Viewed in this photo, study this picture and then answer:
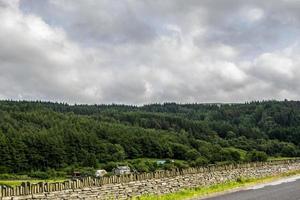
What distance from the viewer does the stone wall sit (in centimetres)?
1848

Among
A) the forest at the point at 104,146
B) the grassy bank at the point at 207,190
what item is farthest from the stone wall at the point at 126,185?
the forest at the point at 104,146

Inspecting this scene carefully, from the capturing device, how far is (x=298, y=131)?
18675 cm

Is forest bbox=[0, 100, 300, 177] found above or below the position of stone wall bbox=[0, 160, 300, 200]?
above

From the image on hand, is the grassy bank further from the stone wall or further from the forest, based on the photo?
the forest

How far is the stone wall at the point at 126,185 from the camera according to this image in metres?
18.5

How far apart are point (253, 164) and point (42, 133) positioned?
11691cm

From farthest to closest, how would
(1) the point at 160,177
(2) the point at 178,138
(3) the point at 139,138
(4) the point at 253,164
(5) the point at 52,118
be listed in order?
(5) the point at 52,118 → (2) the point at 178,138 → (3) the point at 139,138 → (4) the point at 253,164 → (1) the point at 160,177

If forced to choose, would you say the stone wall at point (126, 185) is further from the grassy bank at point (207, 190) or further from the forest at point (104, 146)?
the forest at point (104, 146)

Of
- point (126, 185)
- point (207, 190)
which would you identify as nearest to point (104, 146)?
point (207, 190)

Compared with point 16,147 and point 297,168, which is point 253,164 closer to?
point 297,168

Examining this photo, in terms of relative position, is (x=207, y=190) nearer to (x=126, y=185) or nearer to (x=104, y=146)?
(x=126, y=185)

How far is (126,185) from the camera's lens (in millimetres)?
22875

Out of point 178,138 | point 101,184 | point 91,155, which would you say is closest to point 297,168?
point 101,184

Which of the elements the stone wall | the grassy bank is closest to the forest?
the grassy bank
